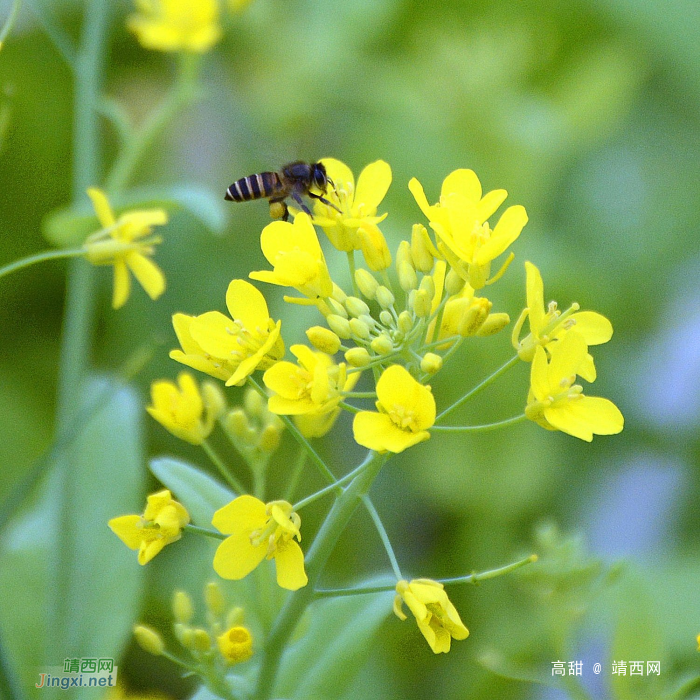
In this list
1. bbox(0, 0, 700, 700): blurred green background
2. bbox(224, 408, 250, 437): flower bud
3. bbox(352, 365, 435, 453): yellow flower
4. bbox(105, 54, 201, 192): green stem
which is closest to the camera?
bbox(352, 365, 435, 453): yellow flower

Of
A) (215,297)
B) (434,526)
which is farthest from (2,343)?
(434,526)

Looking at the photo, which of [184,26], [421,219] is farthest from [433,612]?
[421,219]

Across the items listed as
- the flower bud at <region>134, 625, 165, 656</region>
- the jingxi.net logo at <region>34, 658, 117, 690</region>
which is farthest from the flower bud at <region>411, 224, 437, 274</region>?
the jingxi.net logo at <region>34, 658, 117, 690</region>

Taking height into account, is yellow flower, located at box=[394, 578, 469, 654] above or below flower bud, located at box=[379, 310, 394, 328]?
below

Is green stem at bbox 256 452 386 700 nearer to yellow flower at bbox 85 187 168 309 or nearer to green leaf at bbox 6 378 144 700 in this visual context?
yellow flower at bbox 85 187 168 309

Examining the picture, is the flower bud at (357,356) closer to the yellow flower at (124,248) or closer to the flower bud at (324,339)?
the flower bud at (324,339)
